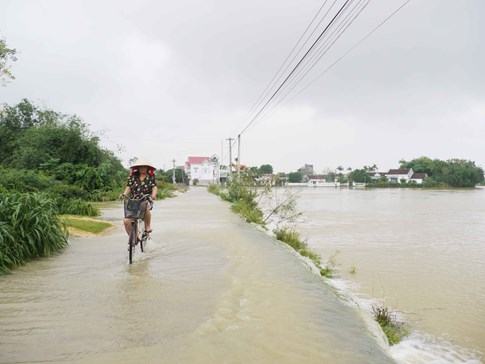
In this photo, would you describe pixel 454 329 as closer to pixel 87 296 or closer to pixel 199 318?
pixel 199 318

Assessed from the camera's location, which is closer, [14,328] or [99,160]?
[14,328]

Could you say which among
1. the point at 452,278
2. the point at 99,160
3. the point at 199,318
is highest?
the point at 99,160

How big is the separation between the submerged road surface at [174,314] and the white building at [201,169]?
103m

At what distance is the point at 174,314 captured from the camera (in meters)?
5.01

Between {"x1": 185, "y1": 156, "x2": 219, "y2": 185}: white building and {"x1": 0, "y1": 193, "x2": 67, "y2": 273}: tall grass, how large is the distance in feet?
335

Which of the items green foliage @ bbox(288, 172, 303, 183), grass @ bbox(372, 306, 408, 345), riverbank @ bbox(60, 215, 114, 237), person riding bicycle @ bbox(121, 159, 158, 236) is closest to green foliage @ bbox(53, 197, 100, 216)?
riverbank @ bbox(60, 215, 114, 237)

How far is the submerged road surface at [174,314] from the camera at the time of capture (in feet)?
13.1

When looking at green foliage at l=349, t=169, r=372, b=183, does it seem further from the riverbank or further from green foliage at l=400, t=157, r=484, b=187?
the riverbank

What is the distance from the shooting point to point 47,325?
4613 millimetres

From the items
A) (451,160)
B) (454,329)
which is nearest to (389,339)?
(454,329)

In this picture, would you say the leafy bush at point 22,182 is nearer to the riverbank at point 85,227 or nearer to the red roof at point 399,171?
the riverbank at point 85,227

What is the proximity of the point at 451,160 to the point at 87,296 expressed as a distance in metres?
135

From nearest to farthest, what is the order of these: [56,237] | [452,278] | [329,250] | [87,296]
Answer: [87,296], [56,237], [452,278], [329,250]

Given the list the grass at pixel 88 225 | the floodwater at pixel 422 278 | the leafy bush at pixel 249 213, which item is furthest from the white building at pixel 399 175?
the grass at pixel 88 225
